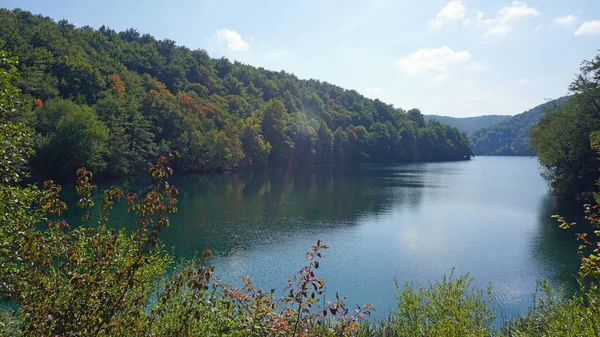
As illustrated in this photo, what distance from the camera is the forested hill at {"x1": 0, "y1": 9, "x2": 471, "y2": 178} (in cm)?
4397

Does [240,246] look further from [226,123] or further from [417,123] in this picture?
[417,123]

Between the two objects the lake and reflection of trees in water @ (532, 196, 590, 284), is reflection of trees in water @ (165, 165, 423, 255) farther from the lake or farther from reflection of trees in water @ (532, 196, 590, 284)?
reflection of trees in water @ (532, 196, 590, 284)

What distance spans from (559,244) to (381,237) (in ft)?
35.4

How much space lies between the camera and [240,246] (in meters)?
22.4

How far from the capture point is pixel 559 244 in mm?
24062

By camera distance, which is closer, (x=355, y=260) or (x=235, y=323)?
(x=235, y=323)

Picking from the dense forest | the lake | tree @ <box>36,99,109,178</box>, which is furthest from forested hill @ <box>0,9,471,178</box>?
the dense forest

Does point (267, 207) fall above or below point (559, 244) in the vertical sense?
above

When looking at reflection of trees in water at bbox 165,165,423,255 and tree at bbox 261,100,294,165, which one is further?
tree at bbox 261,100,294,165

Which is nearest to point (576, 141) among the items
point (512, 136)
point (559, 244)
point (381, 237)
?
point (559, 244)

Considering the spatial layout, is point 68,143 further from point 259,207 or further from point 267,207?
point 267,207

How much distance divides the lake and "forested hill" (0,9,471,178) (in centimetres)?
1309

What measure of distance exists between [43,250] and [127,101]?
187 feet

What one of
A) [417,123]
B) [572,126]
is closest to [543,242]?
[572,126]
